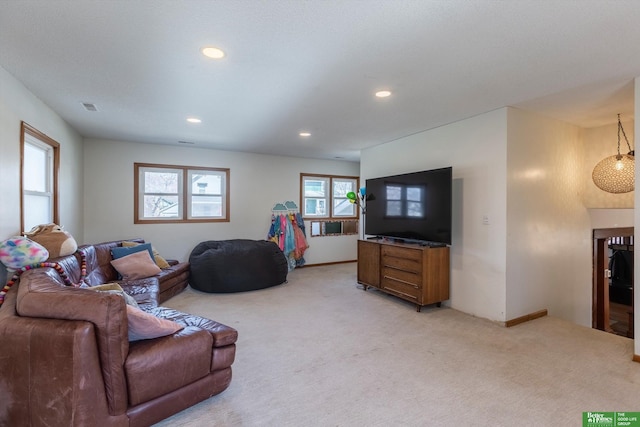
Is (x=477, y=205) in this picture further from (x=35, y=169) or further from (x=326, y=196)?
(x=35, y=169)

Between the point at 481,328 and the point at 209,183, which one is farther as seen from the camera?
the point at 209,183

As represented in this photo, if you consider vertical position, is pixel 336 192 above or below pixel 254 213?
above

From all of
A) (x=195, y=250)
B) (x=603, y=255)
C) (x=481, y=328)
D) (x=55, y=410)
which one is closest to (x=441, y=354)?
(x=481, y=328)

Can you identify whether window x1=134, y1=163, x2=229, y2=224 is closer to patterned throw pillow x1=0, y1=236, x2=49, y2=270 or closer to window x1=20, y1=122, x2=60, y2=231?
window x1=20, y1=122, x2=60, y2=231

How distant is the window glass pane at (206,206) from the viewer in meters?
5.84

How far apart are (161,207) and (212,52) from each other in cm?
413

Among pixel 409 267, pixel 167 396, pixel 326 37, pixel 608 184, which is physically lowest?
pixel 167 396

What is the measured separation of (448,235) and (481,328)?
43.3 inches

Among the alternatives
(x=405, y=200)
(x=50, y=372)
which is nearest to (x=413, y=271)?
(x=405, y=200)

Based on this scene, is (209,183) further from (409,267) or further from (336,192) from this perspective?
(409,267)

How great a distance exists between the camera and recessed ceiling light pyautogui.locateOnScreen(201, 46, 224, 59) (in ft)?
7.17

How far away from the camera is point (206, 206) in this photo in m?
5.96

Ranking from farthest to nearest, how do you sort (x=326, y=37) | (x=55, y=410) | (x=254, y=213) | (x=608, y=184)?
(x=254, y=213)
(x=608, y=184)
(x=326, y=37)
(x=55, y=410)

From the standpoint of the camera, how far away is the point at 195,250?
5348mm
